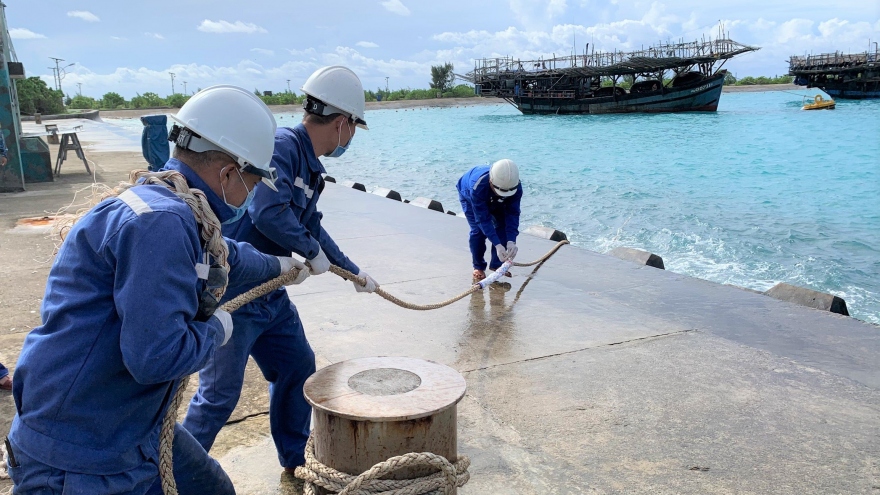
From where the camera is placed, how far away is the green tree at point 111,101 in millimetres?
87000

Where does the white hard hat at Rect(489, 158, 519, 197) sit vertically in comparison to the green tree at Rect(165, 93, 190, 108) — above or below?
below

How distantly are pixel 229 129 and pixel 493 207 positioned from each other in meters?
5.35

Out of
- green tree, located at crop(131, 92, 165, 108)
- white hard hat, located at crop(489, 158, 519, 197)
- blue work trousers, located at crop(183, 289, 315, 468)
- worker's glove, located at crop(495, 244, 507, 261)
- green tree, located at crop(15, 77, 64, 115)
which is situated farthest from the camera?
green tree, located at crop(131, 92, 165, 108)

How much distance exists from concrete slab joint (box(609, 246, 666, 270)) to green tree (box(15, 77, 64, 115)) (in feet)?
186

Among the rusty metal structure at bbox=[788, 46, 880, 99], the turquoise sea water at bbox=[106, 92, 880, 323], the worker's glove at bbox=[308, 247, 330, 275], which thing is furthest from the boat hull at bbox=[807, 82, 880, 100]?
the worker's glove at bbox=[308, 247, 330, 275]

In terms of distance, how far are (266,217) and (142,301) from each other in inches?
58.9

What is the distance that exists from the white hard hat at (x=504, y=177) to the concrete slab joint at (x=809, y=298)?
2.90 m

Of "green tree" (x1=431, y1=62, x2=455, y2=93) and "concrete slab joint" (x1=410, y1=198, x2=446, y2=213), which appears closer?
"concrete slab joint" (x1=410, y1=198, x2=446, y2=213)

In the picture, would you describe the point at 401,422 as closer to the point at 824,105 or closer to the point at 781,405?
the point at 781,405

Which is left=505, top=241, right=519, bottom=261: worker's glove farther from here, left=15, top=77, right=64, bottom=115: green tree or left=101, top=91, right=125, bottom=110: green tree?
left=101, top=91, right=125, bottom=110: green tree

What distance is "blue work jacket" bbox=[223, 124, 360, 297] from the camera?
3225 mm

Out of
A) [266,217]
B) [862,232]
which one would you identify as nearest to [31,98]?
[862,232]

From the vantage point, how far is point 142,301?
5.74 ft

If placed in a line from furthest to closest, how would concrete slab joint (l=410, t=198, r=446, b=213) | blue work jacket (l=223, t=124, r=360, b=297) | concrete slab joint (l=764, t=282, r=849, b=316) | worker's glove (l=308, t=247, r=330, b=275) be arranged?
concrete slab joint (l=410, t=198, r=446, b=213), concrete slab joint (l=764, t=282, r=849, b=316), worker's glove (l=308, t=247, r=330, b=275), blue work jacket (l=223, t=124, r=360, b=297)
